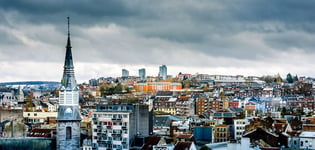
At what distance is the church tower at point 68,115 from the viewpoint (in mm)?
58344

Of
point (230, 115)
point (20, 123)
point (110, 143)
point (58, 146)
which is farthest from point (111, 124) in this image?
point (230, 115)

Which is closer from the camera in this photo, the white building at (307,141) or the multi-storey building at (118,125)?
the multi-storey building at (118,125)

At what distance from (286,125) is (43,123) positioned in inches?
1237

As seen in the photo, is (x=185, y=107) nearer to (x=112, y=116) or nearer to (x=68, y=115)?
(x=112, y=116)

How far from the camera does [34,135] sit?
225ft

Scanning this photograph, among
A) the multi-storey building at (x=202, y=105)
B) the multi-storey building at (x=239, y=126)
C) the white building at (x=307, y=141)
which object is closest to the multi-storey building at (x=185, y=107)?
the multi-storey building at (x=202, y=105)

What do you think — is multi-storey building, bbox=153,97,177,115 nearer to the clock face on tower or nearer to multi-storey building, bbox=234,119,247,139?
multi-storey building, bbox=234,119,247,139

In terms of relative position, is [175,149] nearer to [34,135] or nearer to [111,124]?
[111,124]

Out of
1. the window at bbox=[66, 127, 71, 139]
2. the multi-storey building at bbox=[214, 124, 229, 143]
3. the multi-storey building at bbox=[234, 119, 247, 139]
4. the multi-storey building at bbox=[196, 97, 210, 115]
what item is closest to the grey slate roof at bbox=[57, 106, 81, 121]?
the window at bbox=[66, 127, 71, 139]

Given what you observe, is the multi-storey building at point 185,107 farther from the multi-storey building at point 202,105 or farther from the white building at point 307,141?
the white building at point 307,141

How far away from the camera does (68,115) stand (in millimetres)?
58312

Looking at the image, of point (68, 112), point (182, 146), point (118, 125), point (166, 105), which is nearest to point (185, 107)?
point (166, 105)

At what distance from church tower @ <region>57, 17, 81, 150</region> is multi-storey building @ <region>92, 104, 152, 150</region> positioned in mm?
4697

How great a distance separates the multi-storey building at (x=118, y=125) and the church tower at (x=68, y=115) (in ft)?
15.4
